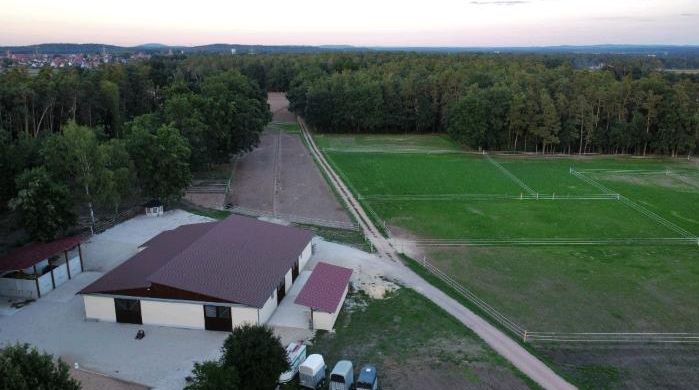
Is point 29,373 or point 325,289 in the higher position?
point 29,373

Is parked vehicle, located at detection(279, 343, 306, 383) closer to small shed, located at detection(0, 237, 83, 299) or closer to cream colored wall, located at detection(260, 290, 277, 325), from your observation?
cream colored wall, located at detection(260, 290, 277, 325)

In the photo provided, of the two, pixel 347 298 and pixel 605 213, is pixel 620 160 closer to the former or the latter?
pixel 605 213

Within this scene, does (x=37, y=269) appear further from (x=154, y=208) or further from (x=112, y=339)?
(x=154, y=208)

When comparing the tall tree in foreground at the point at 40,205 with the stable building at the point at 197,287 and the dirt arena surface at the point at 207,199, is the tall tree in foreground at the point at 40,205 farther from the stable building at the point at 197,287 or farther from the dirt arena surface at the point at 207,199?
the dirt arena surface at the point at 207,199

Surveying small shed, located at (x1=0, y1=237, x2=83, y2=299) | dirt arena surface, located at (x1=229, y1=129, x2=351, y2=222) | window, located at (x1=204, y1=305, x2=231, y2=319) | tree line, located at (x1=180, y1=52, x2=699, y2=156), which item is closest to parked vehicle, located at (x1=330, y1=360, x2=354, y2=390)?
window, located at (x1=204, y1=305, x2=231, y2=319)

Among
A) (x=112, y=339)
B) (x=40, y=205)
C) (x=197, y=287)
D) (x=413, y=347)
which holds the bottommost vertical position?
(x=413, y=347)

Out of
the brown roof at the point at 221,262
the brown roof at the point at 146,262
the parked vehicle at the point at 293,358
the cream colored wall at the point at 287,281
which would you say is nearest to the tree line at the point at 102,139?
the brown roof at the point at 146,262

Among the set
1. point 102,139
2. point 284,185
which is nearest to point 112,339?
point 102,139
